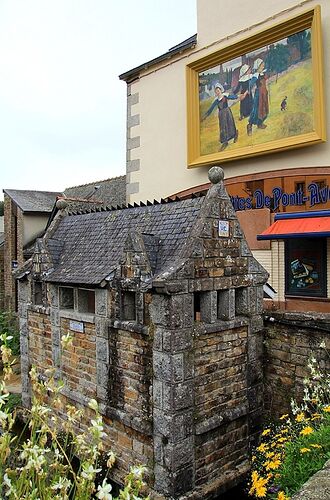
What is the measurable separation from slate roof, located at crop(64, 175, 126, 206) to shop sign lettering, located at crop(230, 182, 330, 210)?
29.3 feet

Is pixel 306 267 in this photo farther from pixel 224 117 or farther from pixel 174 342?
pixel 174 342

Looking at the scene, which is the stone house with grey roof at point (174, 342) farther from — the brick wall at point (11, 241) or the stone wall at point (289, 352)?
A: the brick wall at point (11, 241)

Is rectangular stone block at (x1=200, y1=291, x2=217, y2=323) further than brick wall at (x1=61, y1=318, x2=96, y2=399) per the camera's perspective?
No

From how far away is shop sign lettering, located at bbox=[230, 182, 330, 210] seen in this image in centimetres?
964

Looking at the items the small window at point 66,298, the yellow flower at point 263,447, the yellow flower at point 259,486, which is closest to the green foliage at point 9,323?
the small window at point 66,298

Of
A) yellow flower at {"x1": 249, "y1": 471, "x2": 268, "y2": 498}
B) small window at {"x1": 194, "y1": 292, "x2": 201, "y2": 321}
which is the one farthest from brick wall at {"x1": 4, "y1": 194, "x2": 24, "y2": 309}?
yellow flower at {"x1": 249, "y1": 471, "x2": 268, "y2": 498}

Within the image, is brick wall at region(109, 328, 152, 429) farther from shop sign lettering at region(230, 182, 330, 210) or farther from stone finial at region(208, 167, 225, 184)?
shop sign lettering at region(230, 182, 330, 210)

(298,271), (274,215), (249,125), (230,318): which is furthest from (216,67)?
(230,318)

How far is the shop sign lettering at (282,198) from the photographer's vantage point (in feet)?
31.6

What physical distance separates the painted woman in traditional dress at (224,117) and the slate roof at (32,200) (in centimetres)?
920

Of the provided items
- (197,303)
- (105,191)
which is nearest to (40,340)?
(197,303)

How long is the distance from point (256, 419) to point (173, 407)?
78.5 inches

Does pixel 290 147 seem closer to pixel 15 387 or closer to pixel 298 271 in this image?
pixel 298 271

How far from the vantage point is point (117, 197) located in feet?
67.4
